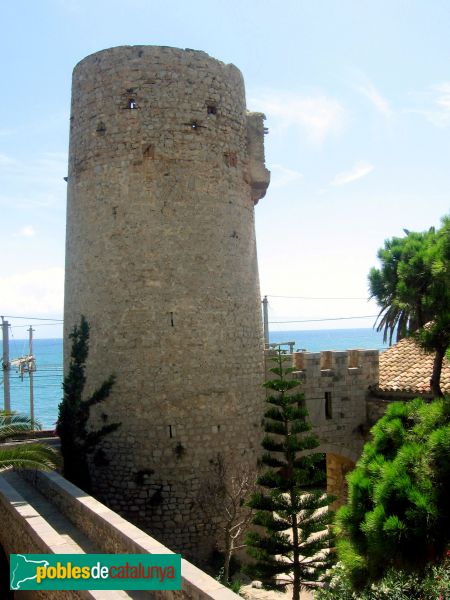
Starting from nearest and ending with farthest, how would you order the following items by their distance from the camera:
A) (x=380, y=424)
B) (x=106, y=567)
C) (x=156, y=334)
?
(x=106, y=567)
(x=380, y=424)
(x=156, y=334)

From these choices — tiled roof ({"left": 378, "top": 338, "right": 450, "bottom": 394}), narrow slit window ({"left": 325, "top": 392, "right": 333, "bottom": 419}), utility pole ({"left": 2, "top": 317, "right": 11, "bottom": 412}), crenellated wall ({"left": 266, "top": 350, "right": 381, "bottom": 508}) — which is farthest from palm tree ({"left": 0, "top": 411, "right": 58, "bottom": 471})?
utility pole ({"left": 2, "top": 317, "right": 11, "bottom": 412})

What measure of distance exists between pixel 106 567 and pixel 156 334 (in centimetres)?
403

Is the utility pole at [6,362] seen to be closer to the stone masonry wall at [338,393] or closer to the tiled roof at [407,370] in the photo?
the stone masonry wall at [338,393]

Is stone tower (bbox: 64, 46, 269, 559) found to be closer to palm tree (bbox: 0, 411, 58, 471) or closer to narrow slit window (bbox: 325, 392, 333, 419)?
palm tree (bbox: 0, 411, 58, 471)

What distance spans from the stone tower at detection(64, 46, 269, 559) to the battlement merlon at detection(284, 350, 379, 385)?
2099mm

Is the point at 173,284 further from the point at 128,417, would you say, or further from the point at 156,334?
the point at 128,417

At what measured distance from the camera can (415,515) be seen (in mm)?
5418

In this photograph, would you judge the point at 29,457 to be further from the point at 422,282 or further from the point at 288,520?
the point at 422,282

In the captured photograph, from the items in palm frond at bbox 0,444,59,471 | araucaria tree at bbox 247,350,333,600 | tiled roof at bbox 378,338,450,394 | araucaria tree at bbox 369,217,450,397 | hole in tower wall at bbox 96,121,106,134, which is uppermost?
hole in tower wall at bbox 96,121,106,134

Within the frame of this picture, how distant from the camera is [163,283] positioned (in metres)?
9.65

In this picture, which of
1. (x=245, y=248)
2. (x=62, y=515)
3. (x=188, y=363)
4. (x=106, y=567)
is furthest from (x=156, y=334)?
(x=106, y=567)

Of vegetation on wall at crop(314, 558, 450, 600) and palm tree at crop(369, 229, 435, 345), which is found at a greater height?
palm tree at crop(369, 229, 435, 345)

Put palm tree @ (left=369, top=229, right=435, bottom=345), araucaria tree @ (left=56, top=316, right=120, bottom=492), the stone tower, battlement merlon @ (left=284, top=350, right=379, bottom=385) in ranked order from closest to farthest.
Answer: palm tree @ (left=369, top=229, right=435, bottom=345)
the stone tower
araucaria tree @ (left=56, top=316, right=120, bottom=492)
battlement merlon @ (left=284, top=350, right=379, bottom=385)

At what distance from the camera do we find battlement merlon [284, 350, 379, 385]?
12117 mm
